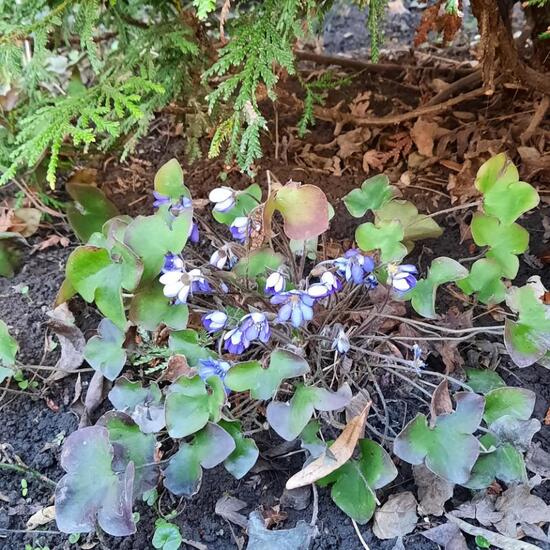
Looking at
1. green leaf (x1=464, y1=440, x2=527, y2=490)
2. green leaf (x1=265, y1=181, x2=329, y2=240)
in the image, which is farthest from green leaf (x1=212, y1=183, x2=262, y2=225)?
green leaf (x1=464, y1=440, x2=527, y2=490)

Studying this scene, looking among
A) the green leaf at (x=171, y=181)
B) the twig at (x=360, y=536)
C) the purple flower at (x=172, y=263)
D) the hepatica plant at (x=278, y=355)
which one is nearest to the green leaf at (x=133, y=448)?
the hepatica plant at (x=278, y=355)

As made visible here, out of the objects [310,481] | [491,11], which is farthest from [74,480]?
[491,11]

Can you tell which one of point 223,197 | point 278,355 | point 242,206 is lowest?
point 278,355

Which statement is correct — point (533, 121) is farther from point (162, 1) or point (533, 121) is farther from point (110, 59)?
point (110, 59)

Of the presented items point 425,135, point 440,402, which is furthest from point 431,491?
point 425,135

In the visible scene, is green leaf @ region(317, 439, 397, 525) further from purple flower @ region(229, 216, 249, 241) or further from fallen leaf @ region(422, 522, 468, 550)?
purple flower @ region(229, 216, 249, 241)

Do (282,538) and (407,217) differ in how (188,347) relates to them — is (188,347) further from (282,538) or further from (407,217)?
(407,217)
